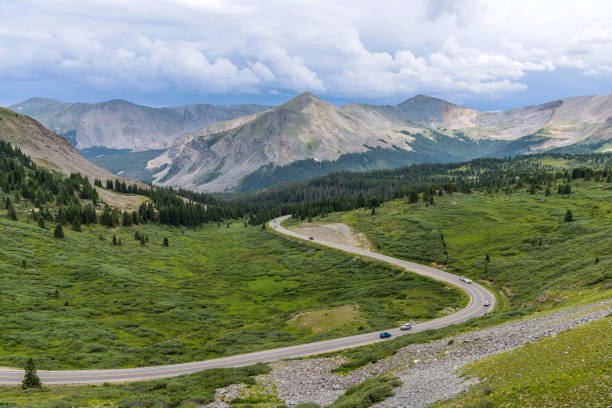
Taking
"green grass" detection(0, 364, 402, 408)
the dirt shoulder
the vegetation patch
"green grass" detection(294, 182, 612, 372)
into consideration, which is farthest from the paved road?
the dirt shoulder

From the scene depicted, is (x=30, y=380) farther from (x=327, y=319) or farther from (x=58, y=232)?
(x=58, y=232)

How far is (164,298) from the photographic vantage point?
100688 mm

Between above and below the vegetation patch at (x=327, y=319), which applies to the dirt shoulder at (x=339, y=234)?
above

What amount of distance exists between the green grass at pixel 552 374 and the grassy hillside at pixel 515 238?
37.8 meters

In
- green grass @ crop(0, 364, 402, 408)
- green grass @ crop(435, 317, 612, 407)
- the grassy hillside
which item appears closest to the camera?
green grass @ crop(435, 317, 612, 407)

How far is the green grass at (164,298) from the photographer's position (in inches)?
2467

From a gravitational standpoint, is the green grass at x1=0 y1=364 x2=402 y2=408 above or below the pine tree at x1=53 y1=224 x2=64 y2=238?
below

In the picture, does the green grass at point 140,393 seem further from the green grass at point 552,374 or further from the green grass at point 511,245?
the green grass at point 552,374

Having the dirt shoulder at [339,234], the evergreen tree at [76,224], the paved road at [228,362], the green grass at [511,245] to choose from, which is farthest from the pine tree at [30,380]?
the evergreen tree at [76,224]

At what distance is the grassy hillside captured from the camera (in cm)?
7600

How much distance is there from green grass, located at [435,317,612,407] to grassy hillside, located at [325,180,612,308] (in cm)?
3779

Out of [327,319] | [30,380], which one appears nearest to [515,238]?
[327,319]

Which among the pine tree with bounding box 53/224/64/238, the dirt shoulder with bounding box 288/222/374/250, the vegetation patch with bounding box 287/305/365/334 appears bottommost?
the vegetation patch with bounding box 287/305/365/334

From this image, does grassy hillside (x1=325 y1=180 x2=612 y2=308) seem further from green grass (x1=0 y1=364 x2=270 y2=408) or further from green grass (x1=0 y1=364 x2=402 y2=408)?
green grass (x1=0 y1=364 x2=270 y2=408)
